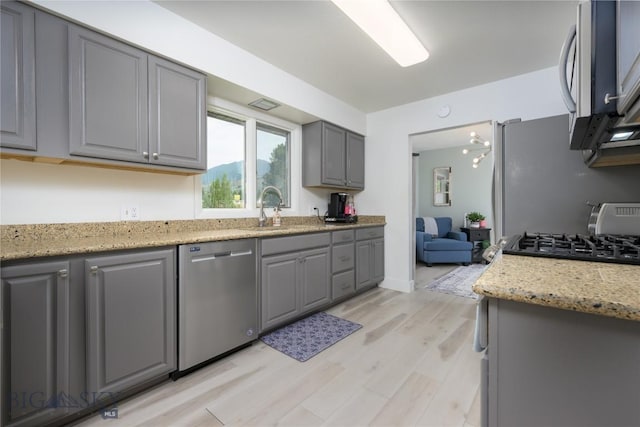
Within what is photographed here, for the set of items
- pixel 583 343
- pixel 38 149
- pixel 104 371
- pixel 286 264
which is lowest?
pixel 104 371

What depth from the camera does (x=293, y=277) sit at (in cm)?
246

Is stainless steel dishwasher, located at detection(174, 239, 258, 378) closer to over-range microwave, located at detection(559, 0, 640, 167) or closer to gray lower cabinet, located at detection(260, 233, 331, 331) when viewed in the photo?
gray lower cabinet, located at detection(260, 233, 331, 331)

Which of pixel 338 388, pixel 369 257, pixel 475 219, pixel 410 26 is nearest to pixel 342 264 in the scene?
pixel 369 257

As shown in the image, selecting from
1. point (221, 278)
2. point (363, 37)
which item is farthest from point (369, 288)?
point (363, 37)

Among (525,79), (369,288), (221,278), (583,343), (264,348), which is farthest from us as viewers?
(369,288)

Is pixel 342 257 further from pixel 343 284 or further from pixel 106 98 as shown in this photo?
pixel 106 98

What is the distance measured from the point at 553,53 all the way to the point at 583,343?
2.82 meters

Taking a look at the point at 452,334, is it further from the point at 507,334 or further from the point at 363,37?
the point at 363,37

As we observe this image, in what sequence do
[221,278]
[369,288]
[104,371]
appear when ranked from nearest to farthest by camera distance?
[104,371] → [221,278] → [369,288]

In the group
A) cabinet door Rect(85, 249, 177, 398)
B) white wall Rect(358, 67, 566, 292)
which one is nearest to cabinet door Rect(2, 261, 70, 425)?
cabinet door Rect(85, 249, 177, 398)

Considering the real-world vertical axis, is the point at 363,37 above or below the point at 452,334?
above

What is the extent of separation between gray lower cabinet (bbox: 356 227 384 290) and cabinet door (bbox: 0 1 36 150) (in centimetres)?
280

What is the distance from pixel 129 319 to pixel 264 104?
2.13 m

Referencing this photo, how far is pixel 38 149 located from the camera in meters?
1.44
